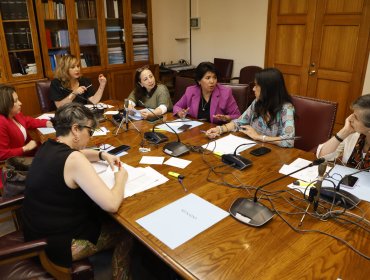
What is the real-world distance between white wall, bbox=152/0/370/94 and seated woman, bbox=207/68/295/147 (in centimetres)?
264

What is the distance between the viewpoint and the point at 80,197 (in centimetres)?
133

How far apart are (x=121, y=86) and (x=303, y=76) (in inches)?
103

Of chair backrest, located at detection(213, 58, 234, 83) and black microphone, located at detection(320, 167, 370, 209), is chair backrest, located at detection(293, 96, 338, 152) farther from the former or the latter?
chair backrest, located at detection(213, 58, 234, 83)

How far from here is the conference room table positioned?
0.94m

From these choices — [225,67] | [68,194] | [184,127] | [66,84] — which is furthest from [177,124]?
[225,67]

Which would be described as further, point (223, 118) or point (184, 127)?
point (223, 118)

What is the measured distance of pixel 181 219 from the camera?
118 cm

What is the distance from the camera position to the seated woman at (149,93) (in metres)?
2.84

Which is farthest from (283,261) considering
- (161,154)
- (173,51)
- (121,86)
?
(173,51)

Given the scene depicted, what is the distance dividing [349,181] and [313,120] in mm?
839

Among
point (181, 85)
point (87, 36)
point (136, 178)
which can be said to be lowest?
point (136, 178)

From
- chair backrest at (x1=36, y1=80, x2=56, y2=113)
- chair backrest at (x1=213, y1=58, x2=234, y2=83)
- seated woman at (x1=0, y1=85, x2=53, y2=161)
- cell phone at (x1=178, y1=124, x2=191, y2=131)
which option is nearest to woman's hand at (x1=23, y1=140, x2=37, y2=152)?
seated woman at (x1=0, y1=85, x2=53, y2=161)

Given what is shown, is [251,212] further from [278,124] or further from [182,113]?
[182,113]

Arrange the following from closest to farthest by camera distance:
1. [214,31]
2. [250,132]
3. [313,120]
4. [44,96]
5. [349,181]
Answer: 1. [349,181]
2. [250,132]
3. [313,120]
4. [44,96]
5. [214,31]
